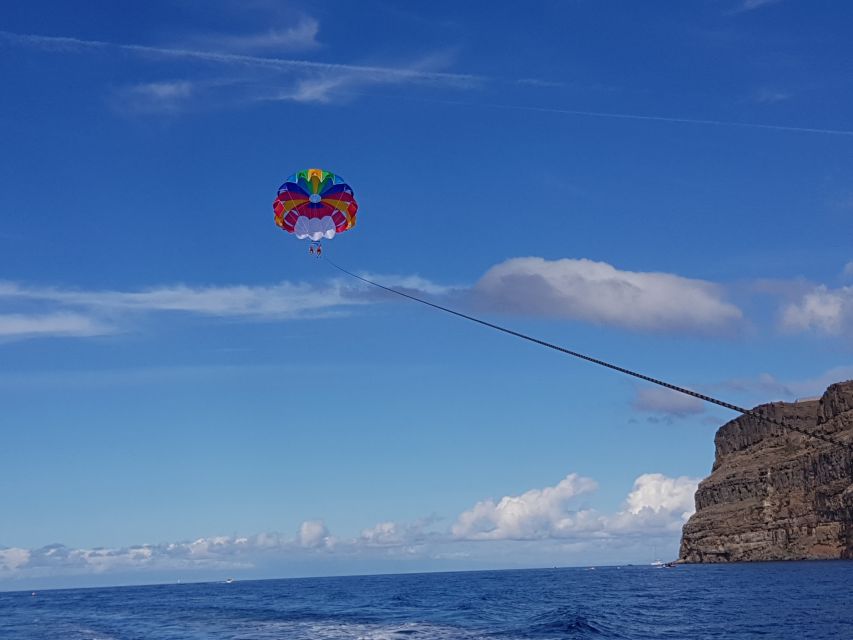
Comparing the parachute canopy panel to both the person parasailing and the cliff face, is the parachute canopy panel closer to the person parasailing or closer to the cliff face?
the person parasailing

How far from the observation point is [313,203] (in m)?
51.0

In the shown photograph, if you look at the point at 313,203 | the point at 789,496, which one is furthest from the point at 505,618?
Result: the point at 789,496

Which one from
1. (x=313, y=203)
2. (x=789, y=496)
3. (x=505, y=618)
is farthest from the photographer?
(x=789, y=496)

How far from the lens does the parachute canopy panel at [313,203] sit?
5066cm

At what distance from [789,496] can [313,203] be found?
15026 centimetres

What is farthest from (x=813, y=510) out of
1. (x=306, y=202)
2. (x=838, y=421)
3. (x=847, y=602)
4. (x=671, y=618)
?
(x=306, y=202)

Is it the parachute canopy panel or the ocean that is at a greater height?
the parachute canopy panel

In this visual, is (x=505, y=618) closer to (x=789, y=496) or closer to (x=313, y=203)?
(x=313, y=203)

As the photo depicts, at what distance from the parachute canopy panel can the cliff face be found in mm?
125580

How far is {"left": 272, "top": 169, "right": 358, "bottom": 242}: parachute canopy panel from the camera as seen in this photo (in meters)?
50.7

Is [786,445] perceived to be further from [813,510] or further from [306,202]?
[306,202]

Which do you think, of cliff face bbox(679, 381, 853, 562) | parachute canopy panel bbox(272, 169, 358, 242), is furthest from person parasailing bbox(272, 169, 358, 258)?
cliff face bbox(679, 381, 853, 562)

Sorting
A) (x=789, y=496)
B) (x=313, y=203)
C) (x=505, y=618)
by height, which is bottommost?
(x=505, y=618)

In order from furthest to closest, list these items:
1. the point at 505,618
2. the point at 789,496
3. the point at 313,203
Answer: the point at 789,496 < the point at 505,618 < the point at 313,203
